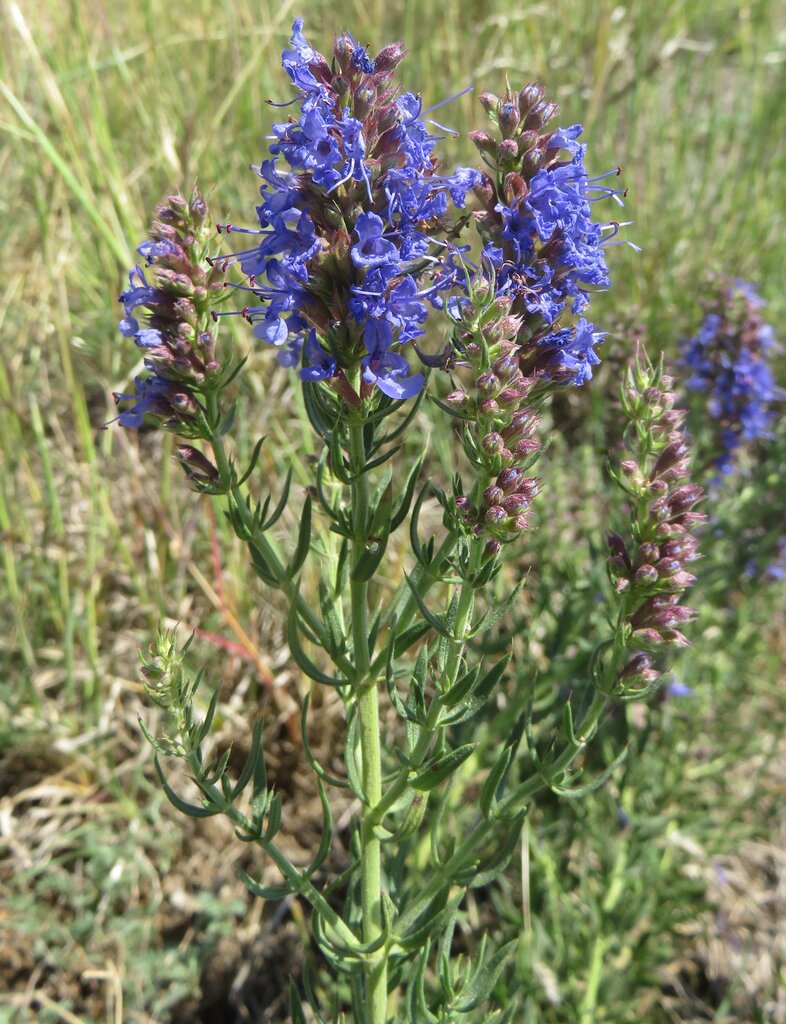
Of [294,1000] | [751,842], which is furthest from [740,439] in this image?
[294,1000]

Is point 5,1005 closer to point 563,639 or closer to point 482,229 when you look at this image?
point 563,639

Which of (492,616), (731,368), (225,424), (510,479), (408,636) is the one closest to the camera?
(510,479)

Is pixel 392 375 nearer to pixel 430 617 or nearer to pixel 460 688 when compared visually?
pixel 430 617

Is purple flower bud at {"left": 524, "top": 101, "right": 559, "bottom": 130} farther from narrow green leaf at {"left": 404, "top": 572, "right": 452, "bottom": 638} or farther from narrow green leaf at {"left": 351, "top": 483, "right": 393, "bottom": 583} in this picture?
narrow green leaf at {"left": 404, "top": 572, "right": 452, "bottom": 638}

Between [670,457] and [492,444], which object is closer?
[492,444]

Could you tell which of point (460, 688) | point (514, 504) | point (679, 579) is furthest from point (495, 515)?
point (679, 579)

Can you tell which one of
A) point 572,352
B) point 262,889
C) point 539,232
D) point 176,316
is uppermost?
point 539,232

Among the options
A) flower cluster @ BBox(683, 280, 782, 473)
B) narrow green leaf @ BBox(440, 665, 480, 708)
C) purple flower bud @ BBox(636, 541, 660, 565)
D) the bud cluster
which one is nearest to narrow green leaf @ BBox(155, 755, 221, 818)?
→ narrow green leaf @ BBox(440, 665, 480, 708)
